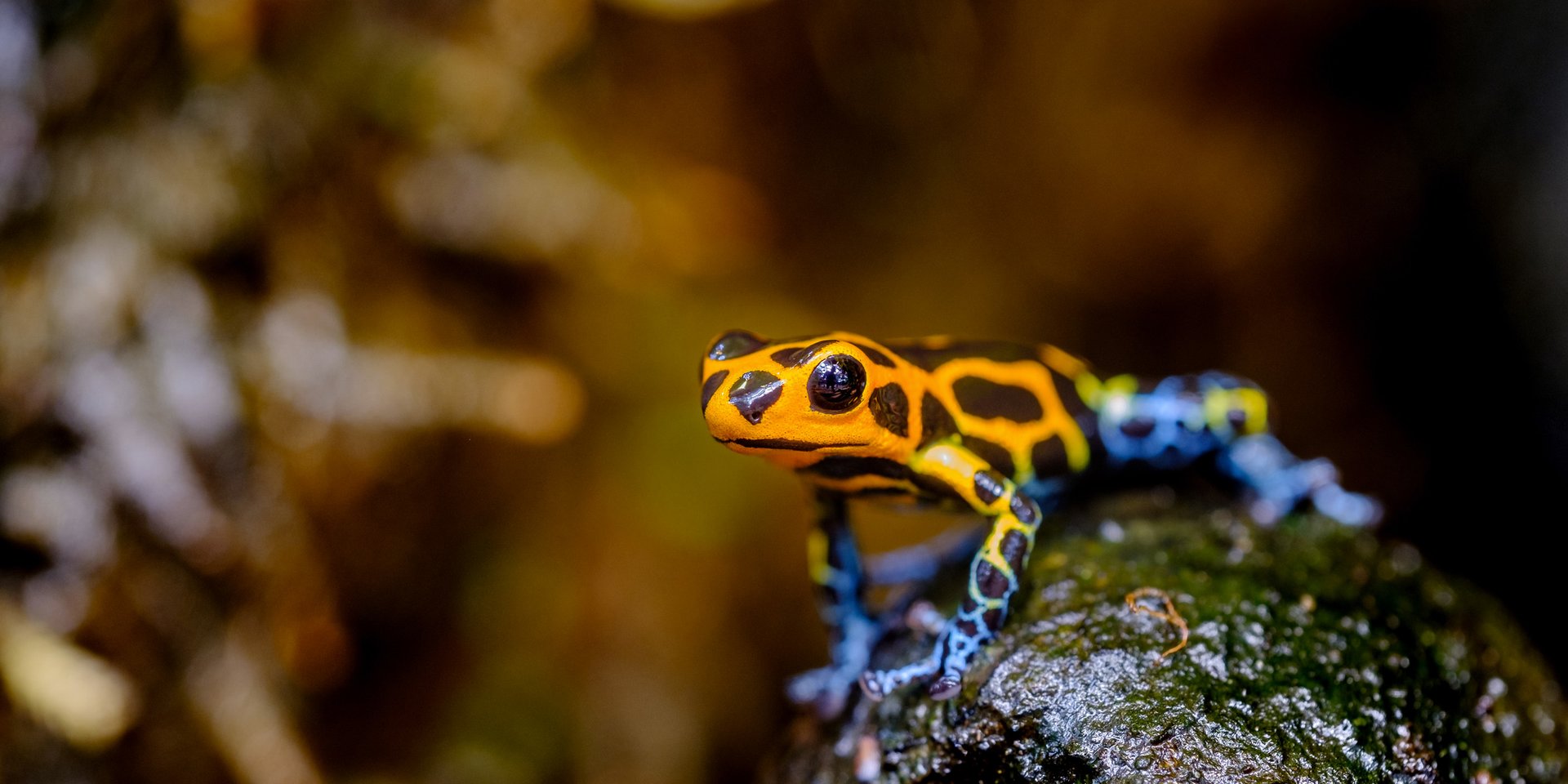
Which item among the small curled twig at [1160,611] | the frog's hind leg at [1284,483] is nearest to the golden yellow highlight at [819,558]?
the small curled twig at [1160,611]

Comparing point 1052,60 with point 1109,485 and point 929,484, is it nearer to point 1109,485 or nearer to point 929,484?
point 1109,485

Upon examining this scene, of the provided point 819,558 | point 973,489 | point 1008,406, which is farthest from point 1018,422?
point 819,558

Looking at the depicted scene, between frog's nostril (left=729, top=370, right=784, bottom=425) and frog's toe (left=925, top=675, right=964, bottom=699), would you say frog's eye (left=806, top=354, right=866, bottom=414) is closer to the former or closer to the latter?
frog's nostril (left=729, top=370, right=784, bottom=425)

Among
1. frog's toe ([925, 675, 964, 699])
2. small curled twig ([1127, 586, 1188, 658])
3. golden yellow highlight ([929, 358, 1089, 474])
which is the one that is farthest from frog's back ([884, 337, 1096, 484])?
frog's toe ([925, 675, 964, 699])

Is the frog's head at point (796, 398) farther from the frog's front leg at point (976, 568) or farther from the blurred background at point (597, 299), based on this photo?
the blurred background at point (597, 299)

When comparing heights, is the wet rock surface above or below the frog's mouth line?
below

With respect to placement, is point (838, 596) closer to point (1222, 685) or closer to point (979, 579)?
point (979, 579)

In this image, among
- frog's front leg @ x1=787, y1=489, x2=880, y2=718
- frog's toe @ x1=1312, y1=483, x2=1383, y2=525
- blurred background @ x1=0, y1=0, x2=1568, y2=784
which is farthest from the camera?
blurred background @ x1=0, y1=0, x2=1568, y2=784
